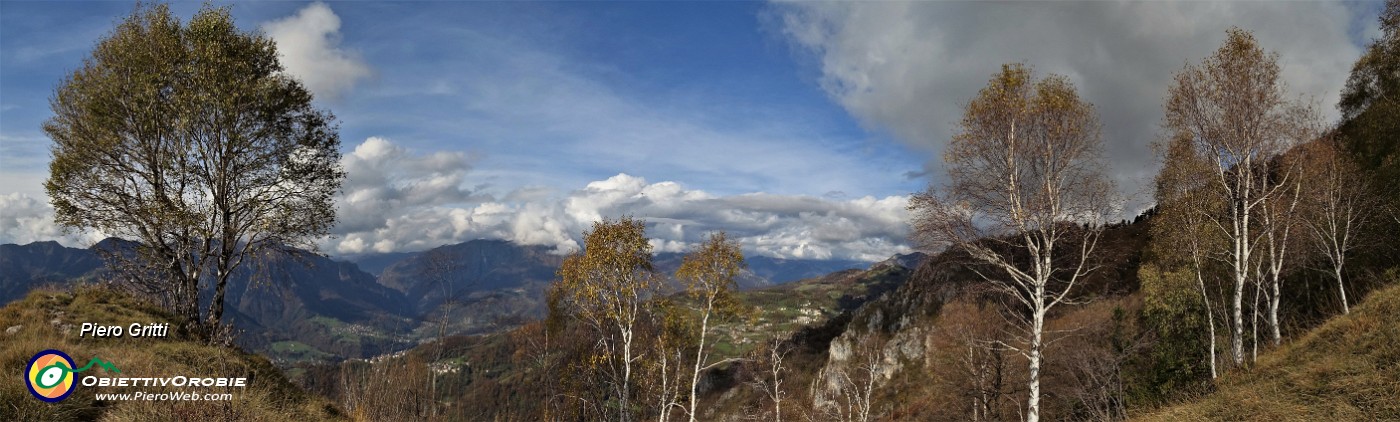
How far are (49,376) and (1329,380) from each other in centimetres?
2728

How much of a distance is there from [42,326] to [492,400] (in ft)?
569

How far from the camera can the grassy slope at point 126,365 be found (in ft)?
31.7

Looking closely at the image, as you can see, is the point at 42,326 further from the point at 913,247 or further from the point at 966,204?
the point at 966,204

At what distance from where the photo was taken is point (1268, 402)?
12727 mm

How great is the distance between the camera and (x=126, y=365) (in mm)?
12359

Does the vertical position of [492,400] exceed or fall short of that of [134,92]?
it falls short

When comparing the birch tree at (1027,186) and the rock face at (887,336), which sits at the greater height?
the birch tree at (1027,186)

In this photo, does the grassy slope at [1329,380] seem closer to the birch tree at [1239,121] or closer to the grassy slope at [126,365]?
the birch tree at [1239,121]

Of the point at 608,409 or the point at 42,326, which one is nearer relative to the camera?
the point at 42,326

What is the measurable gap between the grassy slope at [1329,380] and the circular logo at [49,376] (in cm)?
2453

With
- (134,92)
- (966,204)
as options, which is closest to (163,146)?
(134,92)

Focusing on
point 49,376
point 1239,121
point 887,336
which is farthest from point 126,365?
point 887,336

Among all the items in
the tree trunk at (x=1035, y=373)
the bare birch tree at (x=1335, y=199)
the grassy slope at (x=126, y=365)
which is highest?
the bare birch tree at (x=1335, y=199)

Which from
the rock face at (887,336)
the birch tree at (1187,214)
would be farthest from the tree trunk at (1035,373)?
the rock face at (887,336)
